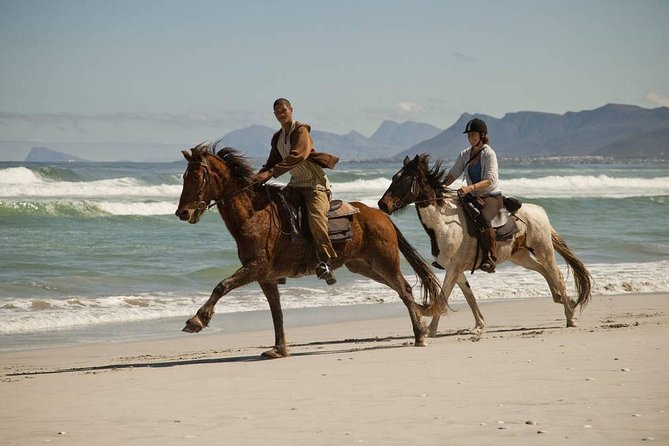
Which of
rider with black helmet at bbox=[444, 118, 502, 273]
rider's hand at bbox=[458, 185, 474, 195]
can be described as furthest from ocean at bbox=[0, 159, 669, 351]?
rider's hand at bbox=[458, 185, 474, 195]

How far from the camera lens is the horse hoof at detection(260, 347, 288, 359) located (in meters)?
9.34

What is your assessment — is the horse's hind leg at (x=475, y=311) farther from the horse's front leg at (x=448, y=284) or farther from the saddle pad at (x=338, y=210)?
the saddle pad at (x=338, y=210)

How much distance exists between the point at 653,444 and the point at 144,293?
10.6m

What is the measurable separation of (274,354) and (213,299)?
881 millimetres

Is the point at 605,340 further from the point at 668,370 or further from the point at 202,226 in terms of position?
the point at 202,226

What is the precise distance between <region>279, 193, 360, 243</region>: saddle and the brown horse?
0.20 feet

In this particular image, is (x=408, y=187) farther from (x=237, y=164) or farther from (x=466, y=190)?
(x=237, y=164)

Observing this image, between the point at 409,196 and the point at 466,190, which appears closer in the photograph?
the point at 409,196

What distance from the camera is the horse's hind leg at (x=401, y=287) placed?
9781 mm

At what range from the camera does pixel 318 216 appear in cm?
945

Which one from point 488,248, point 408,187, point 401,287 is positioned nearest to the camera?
point 401,287

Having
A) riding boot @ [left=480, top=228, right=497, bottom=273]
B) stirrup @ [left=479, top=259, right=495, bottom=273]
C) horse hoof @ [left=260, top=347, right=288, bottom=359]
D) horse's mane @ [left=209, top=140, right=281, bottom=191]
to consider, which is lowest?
horse hoof @ [left=260, top=347, right=288, bottom=359]

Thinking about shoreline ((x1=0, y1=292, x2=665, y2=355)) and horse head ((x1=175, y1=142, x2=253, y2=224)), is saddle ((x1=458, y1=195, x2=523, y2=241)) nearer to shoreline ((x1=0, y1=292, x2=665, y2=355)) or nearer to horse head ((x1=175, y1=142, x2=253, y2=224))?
shoreline ((x1=0, y1=292, x2=665, y2=355))

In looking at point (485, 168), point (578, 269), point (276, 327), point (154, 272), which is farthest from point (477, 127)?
point (154, 272)
